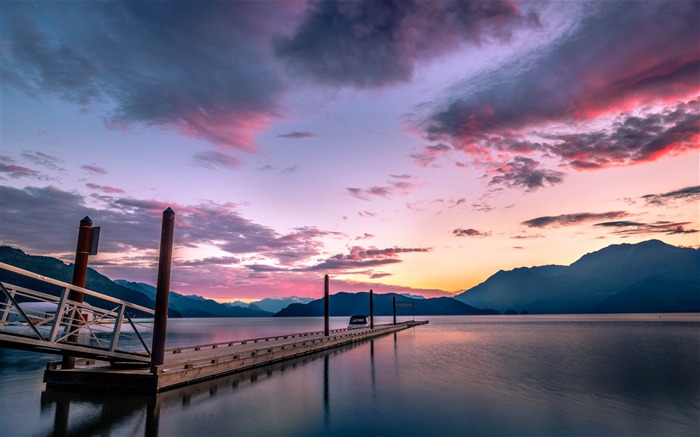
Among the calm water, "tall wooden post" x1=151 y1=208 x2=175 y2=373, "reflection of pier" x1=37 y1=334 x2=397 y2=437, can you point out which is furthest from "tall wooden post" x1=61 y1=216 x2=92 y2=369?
"tall wooden post" x1=151 y1=208 x2=175 y2=373

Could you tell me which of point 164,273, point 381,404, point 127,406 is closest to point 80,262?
point 164,273

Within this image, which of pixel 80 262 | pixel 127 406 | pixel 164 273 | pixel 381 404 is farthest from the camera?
pixel 80 262

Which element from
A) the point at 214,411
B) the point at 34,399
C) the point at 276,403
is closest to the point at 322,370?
the point at 276,403

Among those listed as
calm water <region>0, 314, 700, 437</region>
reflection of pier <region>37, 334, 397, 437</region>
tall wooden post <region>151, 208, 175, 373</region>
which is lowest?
calm water <region>0, 314, 700, 437</region>

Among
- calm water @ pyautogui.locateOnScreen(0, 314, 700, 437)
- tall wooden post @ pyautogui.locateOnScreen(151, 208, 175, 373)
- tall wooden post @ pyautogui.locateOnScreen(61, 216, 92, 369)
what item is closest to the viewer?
calm water @ pyautogui.locateOnScreen(0, 314, 700, 437)

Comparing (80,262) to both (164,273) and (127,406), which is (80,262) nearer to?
(164,273)

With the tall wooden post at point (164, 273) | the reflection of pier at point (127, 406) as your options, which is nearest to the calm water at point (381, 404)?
the reflection of pier at point (127, 406)

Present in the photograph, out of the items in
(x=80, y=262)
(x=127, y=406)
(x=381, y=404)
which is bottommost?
(x=381, y=404)

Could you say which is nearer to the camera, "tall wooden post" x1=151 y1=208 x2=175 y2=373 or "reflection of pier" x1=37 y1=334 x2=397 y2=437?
"reflection of pier" x1=37 y1=334 x2=397 y2=437

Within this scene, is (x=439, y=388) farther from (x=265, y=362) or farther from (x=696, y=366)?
(x=696, y=366)

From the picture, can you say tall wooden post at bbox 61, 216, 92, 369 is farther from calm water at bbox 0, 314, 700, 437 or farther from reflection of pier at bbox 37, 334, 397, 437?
calm water at bbox 0, 314, 700, 437

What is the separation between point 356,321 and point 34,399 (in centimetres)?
11474

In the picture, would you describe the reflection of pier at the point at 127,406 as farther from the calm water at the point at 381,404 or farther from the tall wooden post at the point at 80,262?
the tall wooden post at the point at 80,262

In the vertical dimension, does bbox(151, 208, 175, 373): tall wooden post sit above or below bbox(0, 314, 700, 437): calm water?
above
